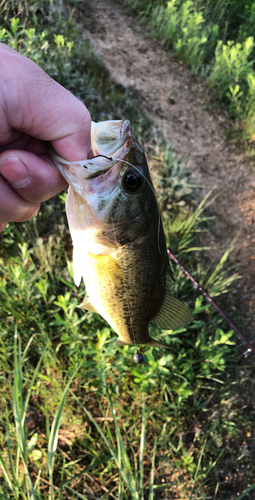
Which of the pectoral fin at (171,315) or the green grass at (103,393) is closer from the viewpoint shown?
the pectoral fin at (171,315)

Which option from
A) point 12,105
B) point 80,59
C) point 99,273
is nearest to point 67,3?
point 80,59

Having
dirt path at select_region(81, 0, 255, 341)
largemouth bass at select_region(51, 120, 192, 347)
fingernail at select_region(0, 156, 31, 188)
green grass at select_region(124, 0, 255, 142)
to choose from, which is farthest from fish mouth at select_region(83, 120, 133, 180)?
green grass at select_region(124, 0, 255, 142)

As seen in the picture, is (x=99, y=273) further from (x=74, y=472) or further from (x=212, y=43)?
(x=212, y=43)

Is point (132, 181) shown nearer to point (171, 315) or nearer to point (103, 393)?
point (171, 315)

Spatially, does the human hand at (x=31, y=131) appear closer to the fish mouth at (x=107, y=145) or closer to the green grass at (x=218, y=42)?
the fish mouth at (x=107, y=145)

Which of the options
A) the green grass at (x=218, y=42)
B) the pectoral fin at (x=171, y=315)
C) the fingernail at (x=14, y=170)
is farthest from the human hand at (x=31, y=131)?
the green grass at (x=218, y=42)

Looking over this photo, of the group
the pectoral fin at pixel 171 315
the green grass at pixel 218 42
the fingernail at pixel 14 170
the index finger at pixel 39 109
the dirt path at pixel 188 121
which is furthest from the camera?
the green grass at pixel 218 42

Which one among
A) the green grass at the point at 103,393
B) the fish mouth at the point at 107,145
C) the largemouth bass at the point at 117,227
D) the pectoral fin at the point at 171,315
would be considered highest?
the fish mouth at the point at 107,145

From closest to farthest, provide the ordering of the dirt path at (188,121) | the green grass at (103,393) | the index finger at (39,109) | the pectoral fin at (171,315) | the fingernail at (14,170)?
the index finger at (39,109) < the fingernail at (14,170) < the pectoral fin at (171,315) < the green grass at (103,393) < the dirt path at (188,121)
